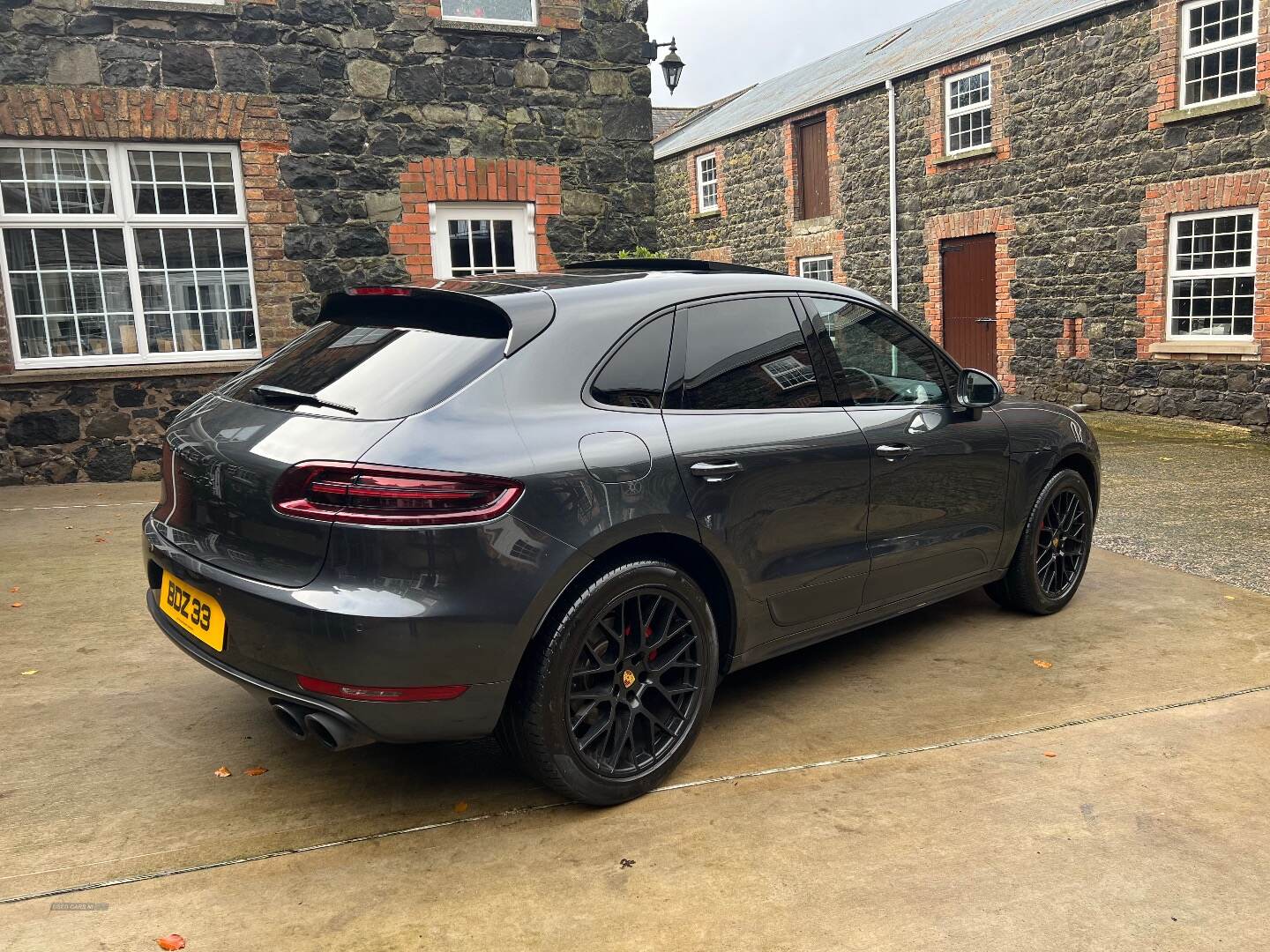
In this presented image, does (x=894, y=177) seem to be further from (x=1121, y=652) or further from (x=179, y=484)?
(x=179, y=484)

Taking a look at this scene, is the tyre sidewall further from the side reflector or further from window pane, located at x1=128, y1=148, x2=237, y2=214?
window pane, located at x1=128, y1=148, x2=237, y2=214

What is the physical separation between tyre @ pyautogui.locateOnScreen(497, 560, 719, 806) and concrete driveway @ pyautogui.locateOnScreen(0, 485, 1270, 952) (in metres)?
0.16

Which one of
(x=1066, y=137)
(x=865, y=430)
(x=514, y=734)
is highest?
(x=1066, y=137)

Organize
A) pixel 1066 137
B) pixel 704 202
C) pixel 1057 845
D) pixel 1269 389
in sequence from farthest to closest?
pixel 704 202 < pixel 1066 137 < pixel 1269 389 < pixel 1057 845

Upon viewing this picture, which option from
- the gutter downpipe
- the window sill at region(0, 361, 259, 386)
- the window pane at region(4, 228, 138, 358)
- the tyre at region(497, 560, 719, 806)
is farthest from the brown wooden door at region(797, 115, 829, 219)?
the tyre at region(497, 560, 719, 806)

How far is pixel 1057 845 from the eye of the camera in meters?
2.94

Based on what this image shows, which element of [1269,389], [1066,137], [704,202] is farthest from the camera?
[704,202]

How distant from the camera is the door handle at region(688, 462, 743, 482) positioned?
3293 mm

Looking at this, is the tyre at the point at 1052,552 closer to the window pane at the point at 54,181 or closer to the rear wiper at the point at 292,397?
the rear wiper at the point at 292,397

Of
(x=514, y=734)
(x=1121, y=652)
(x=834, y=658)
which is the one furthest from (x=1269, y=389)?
(x=514, y=734)

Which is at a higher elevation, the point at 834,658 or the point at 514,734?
the point at 514,734

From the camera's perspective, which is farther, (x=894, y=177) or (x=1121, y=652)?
(x=894, y=177)

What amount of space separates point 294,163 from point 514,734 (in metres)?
7.60

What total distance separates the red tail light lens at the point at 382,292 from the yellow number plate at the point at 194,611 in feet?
3.76
